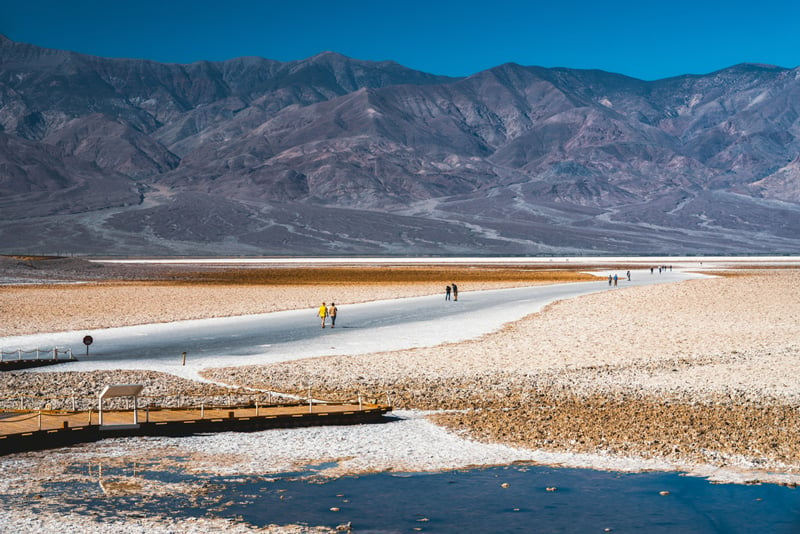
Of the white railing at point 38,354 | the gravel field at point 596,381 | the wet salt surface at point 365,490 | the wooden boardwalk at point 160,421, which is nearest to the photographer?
the wet salt surface at point 365,490

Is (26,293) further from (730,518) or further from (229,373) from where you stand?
(730,518)

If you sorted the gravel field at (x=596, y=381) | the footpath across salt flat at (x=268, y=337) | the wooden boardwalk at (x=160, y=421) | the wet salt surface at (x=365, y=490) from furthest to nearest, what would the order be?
1. the footpath across salt flat at (x=268, y=337)
2. the gravel field at (x=596, y=381)
3. the wooden boardwalk at (x=160, y=421)
4. the wet salt surface at (x=365, y=490)

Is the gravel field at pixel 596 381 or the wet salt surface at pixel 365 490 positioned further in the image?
the gravel field at pixel 596 381

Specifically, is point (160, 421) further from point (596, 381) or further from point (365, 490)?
point (596, 381)

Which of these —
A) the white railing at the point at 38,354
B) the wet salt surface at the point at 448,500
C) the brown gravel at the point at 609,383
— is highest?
the white railing at the point at 38,354

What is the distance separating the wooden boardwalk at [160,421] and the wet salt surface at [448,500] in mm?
1389

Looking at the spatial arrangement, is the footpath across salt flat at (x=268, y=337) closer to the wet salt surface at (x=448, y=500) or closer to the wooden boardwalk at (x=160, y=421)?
the wooden boardwalk at (x=160, y=421)

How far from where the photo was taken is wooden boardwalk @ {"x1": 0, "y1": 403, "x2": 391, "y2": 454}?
13680mm

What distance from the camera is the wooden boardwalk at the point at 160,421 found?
44.9 ft

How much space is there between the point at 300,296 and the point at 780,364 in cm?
3290

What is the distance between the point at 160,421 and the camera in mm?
14828

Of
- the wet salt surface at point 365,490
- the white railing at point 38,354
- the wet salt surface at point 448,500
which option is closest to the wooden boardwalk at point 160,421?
the wet salt surface at point 365,490

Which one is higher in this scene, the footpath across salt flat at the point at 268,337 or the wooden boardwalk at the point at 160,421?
the footpath across salt flat at the point at 268,337

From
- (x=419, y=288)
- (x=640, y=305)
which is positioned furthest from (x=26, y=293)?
(x=640, y=305)
